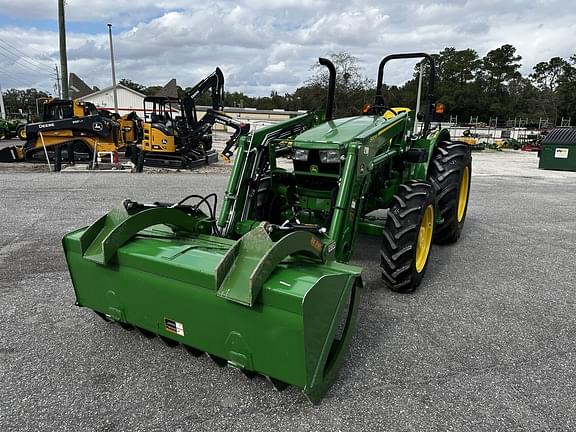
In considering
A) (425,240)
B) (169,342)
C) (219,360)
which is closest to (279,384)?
(219,360)

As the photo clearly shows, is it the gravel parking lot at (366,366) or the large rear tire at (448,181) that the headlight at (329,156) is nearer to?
the gravel parking lot at (366,366)

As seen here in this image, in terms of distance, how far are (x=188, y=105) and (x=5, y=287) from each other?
35.3 feet

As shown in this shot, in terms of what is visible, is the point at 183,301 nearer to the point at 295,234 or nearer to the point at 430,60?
the point at 295,234

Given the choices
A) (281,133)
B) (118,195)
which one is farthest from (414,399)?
(118,195)

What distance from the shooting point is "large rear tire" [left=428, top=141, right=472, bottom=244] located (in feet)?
16.4

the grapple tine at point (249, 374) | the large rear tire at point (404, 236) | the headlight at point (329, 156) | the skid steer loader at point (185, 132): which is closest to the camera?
the grapple tine at point (249, 374)

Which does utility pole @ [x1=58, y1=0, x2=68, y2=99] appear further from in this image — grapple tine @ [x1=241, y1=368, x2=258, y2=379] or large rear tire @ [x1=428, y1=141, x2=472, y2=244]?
grapple tine @ [x1=241, y1=368, x2=258, y2=379]

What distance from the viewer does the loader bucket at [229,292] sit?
2.29 m

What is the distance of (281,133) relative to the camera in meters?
4.47

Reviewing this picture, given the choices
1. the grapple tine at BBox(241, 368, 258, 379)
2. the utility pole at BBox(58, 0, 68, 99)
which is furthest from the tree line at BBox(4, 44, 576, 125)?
the grapple tine at BBox(241, 368, 258, 379)

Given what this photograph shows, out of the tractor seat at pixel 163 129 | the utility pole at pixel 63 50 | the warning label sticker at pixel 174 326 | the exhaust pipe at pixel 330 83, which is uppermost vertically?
the utility pole at pixel 63 50

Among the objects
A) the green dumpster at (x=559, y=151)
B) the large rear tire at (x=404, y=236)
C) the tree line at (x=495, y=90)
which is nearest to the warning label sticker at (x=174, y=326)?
the large rear tire at (x=404, y=236)

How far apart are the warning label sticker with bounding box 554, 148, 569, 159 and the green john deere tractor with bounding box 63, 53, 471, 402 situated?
1449 cm

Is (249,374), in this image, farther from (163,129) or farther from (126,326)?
(163,129)
